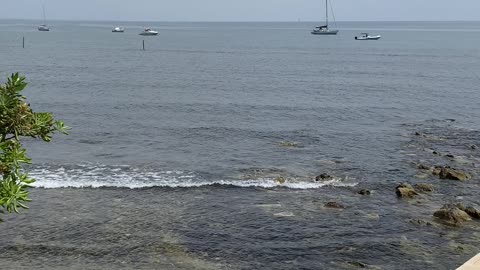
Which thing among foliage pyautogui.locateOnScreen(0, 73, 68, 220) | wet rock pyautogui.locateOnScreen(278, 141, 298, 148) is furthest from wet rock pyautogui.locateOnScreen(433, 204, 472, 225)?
foliage pyautogui.locateOnScreen(0, 73, 68, 220)

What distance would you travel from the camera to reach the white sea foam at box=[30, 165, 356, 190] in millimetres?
31219

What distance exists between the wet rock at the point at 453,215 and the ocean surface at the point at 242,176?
2.70 ft

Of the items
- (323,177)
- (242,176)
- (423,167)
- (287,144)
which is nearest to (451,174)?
(423,167)

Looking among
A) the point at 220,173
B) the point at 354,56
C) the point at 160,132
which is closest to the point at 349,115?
the point at 160,132

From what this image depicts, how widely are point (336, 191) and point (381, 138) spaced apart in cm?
1556

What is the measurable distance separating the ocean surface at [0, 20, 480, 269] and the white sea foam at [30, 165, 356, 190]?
0.40ft

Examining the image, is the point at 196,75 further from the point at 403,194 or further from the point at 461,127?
the point at 403,194

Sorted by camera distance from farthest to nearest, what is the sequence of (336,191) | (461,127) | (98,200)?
1. (461,127)
2. (336,191)
3. (98,200)

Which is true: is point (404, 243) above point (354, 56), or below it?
below

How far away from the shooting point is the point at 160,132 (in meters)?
46.0

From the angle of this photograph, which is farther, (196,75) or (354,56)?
(354,56)

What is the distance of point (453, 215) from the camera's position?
84.2 ft

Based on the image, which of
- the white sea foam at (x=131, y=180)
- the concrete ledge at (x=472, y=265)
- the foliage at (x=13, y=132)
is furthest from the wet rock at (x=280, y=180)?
the foliage at (x=13, y=132)

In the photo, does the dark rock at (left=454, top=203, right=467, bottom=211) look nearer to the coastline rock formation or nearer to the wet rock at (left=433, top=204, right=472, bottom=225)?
the wet rock at (left=433, top=204, right=472, bottom=225)
